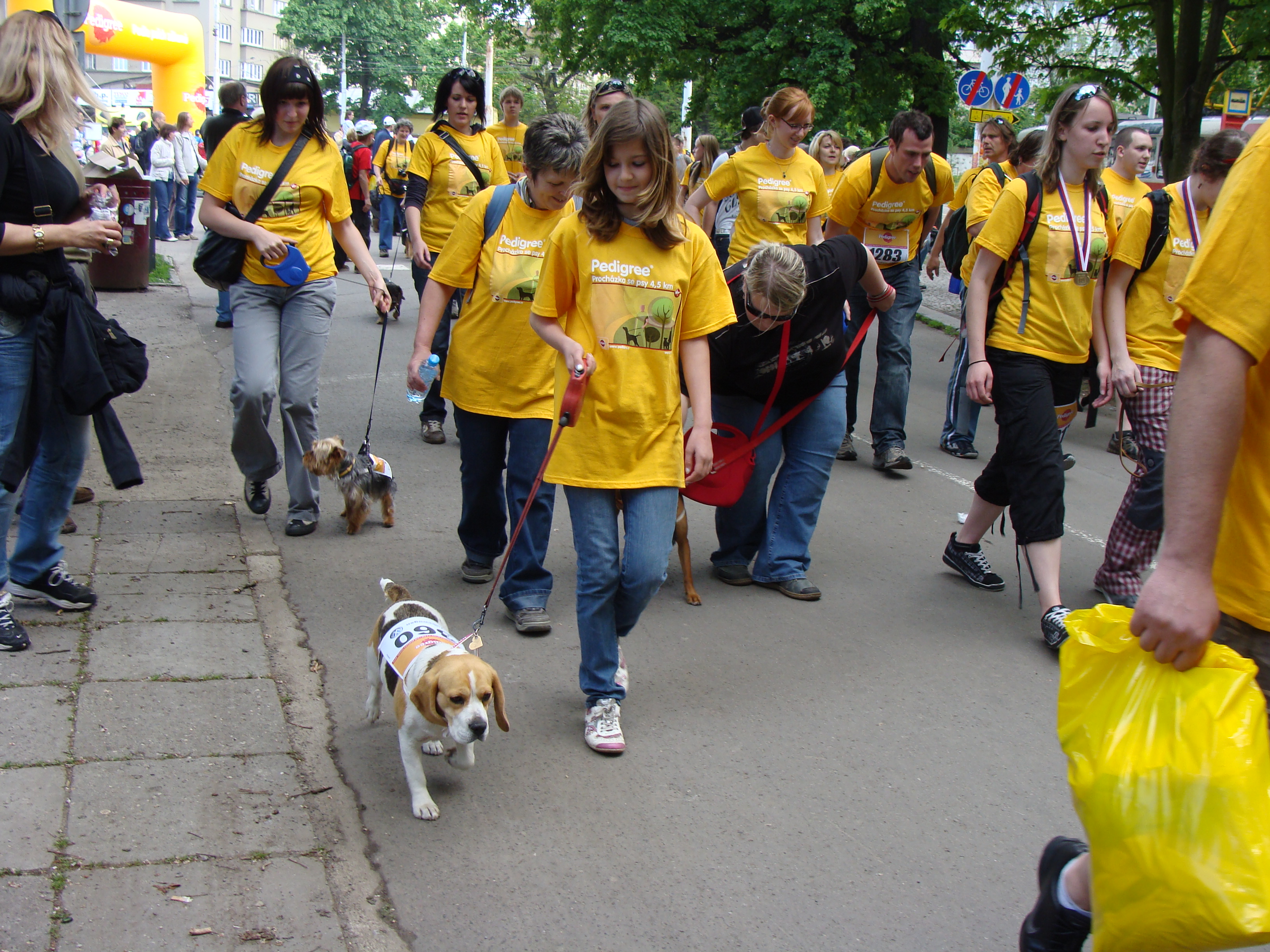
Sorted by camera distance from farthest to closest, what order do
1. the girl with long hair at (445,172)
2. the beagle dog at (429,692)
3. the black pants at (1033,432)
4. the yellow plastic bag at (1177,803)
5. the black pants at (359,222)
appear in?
the black pants at (359,222) < the girl with long hair at (445,172) < the black pants at (1033,432) < the beagle dog at (429,692) < the yellow plastic bag at (1177,803)

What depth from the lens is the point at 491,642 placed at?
473 cm

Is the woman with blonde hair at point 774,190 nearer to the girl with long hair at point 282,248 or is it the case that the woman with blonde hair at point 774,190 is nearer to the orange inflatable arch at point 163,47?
the girl with long hair at point 282,248

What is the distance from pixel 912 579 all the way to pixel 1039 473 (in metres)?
1.07

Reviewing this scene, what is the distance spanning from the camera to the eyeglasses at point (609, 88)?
20.7ft

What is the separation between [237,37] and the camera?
89938 millimetres

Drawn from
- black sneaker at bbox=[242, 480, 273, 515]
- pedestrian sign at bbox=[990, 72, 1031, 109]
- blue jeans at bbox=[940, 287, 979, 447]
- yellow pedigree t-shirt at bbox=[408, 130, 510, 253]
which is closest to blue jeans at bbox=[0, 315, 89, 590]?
black sneaker at bbox=[242, 480, 273, 515]

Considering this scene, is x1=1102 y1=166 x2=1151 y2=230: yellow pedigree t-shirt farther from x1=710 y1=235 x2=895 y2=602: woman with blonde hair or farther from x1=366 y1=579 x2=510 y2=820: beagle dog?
x1=366 y1=579 x2=510 y2=820: beagle dog

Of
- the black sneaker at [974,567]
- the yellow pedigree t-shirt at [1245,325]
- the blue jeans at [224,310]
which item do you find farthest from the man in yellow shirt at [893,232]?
the blue jeans at [224,310]

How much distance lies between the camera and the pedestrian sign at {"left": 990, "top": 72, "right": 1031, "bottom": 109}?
14336mm

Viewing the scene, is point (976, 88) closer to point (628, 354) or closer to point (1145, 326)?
point (1145, 326)

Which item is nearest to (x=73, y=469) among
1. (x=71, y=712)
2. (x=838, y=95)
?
(x=71, y=712)

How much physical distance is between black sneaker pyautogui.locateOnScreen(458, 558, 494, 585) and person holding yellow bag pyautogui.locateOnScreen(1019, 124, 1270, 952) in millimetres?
3772

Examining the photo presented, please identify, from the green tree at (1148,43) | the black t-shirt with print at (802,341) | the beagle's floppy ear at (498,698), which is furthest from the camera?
the green tree at (1148,43)

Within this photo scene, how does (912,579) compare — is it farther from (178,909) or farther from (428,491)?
(178,909)
